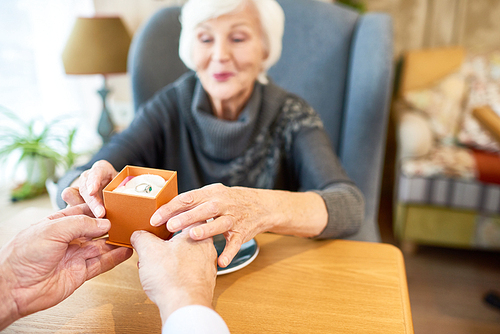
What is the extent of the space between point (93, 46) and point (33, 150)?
550mm

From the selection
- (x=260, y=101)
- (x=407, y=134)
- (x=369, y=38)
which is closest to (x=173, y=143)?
(x=260, y=101)

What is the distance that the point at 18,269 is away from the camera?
1.69 feet

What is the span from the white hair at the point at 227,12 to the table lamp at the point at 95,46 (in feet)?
2.30

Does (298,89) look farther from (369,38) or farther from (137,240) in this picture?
(137,240)

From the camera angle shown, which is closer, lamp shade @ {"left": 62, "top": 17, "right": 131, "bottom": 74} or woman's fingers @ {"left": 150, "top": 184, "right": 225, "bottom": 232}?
woman's fingers @ {"left": 150, "top": 184, "right": 225, "bottom": 232}

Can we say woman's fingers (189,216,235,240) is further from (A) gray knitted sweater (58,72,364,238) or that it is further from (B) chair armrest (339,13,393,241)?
(B) chair armrest (339,13,393,241)

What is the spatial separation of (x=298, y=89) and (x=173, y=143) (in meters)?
0.60

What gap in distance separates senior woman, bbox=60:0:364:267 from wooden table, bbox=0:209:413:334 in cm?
10

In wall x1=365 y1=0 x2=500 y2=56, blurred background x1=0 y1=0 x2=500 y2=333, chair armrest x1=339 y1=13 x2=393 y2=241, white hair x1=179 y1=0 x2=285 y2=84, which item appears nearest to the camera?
white hair x1=179 y1=0 x2=285 y2=84

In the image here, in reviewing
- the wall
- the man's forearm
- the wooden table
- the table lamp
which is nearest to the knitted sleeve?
the wooden table

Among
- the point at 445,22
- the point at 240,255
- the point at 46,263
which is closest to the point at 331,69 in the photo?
the point at 240,255

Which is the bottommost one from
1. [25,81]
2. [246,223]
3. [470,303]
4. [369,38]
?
[470,303]

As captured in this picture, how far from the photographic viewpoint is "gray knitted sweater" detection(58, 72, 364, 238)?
3.58 feet

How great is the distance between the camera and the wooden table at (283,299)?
56 cm
